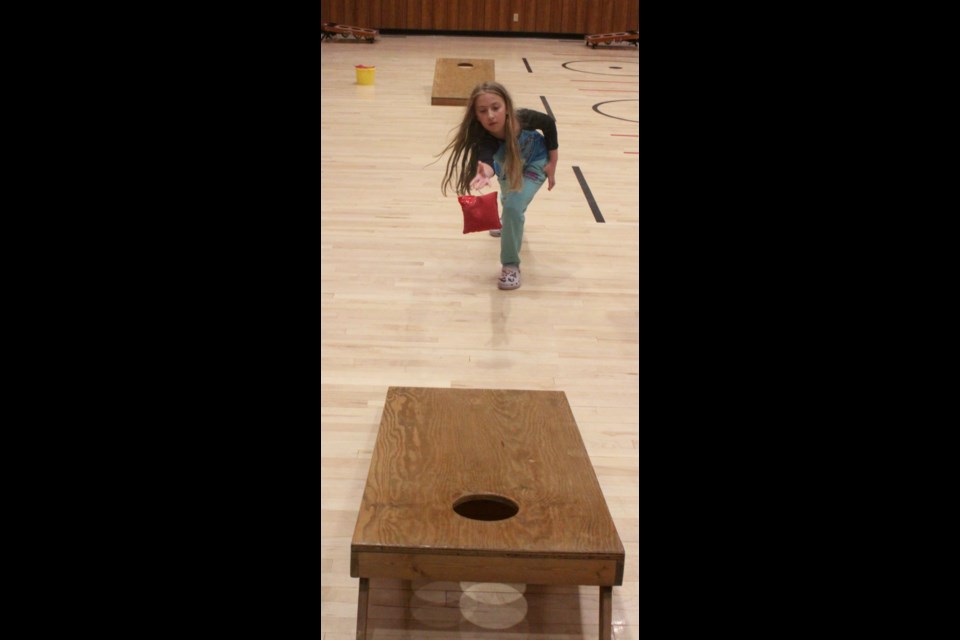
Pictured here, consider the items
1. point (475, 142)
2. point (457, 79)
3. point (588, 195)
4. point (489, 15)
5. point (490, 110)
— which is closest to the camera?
point (490, 110)

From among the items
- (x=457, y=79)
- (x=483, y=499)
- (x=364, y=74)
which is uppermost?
(x=364, y=74)

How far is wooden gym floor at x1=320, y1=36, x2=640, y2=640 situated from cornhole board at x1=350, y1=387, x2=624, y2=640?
0.25 meters

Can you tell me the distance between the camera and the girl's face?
4609 mm

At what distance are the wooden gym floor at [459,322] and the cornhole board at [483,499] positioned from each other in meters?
0.25

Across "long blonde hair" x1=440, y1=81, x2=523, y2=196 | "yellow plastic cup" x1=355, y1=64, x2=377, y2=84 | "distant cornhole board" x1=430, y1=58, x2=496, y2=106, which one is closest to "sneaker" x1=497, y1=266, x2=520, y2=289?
"long blonde hair" x1=440, y1=81, x2=523, y2=196

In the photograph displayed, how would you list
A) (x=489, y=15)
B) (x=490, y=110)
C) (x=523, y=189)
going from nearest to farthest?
1. (x=490, y=110)
2. (x=523, y=189)
3. (x=489, y=15)

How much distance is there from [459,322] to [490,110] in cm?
100

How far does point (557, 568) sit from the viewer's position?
2.32 meters

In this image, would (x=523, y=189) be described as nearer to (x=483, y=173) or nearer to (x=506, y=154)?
(x=506, y=154)

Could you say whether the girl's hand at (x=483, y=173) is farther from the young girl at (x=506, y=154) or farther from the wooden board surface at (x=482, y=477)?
the wooden board surface at (x=482, y=477)

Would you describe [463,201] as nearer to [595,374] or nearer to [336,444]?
[595,374]

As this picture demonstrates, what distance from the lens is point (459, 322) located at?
4699 mm

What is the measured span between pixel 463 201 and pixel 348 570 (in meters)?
2.28

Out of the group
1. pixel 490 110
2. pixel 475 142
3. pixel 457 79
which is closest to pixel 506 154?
pixel 475 142
